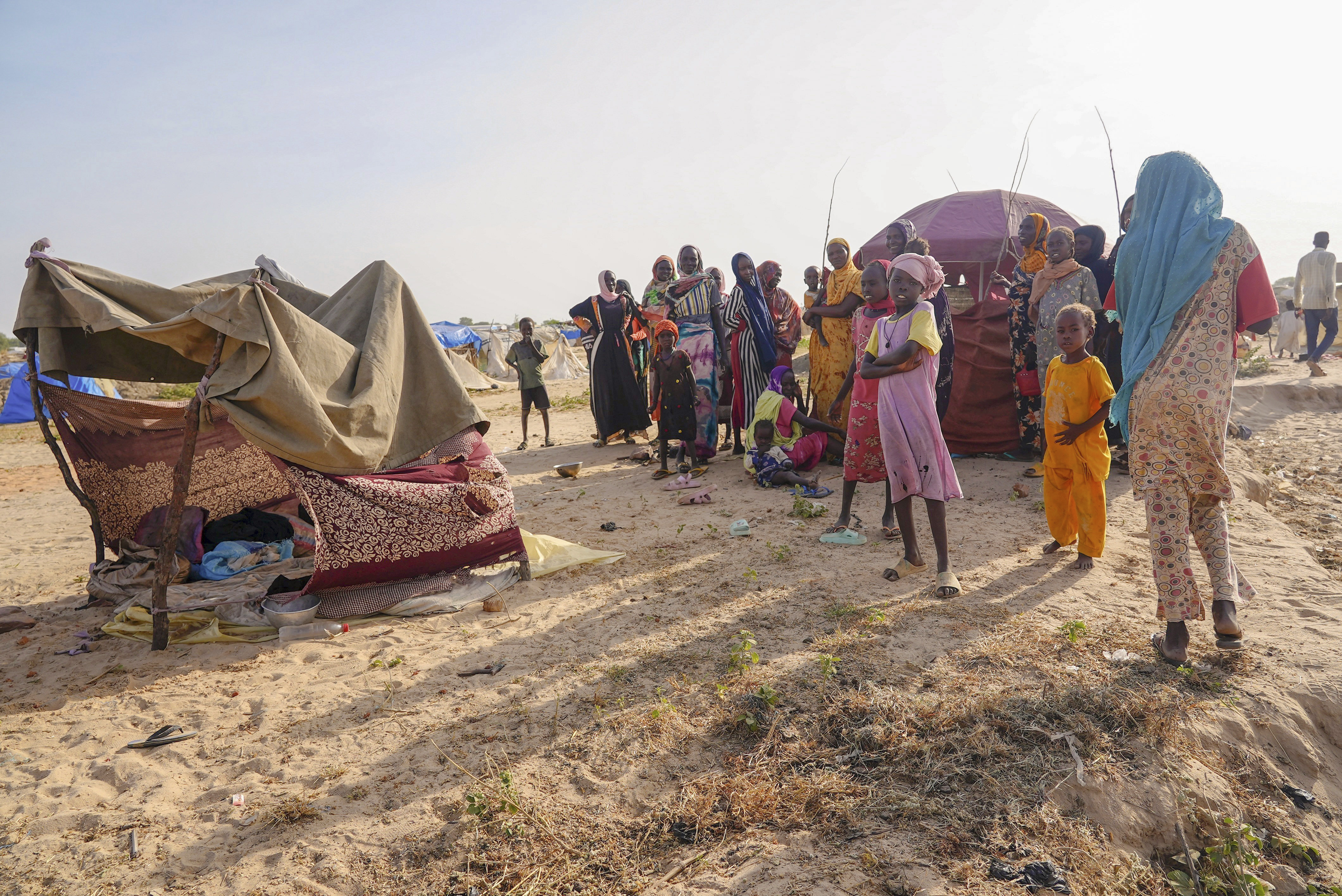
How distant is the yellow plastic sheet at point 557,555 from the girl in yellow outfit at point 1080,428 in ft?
9.56

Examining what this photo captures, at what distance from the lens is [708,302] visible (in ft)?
27.0

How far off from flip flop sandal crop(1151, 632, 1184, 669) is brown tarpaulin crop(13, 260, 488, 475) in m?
3.80

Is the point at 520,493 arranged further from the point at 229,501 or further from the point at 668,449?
the point at 229,501

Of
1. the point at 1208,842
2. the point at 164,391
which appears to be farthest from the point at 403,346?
the point at 164,391

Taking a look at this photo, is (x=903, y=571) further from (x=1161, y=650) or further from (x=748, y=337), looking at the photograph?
(x=748, y=337)

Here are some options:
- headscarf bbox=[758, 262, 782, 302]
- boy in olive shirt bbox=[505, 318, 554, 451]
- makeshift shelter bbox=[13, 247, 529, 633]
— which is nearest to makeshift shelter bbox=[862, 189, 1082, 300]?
headscarf bbox=[758, 262, 782, 302]

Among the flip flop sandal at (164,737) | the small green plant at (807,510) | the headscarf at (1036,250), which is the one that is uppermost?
the headscarf at (1036,250)

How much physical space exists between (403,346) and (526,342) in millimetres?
4998

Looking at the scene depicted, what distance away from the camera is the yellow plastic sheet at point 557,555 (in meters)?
5.07

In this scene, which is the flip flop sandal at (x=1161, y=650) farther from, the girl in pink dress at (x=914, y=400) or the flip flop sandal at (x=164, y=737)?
the flip flop sandal at (x=164, y=737)

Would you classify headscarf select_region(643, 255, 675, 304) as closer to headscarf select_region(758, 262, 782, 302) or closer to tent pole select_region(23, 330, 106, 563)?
headscarf select_region(758, 262, 782, 302)

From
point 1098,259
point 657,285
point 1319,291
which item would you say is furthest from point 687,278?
point 1319,291

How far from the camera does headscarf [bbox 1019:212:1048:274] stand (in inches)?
239

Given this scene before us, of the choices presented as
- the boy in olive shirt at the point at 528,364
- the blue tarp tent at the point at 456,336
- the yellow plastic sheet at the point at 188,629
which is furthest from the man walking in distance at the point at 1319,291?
the blue tarp tent at the point at 456,336
